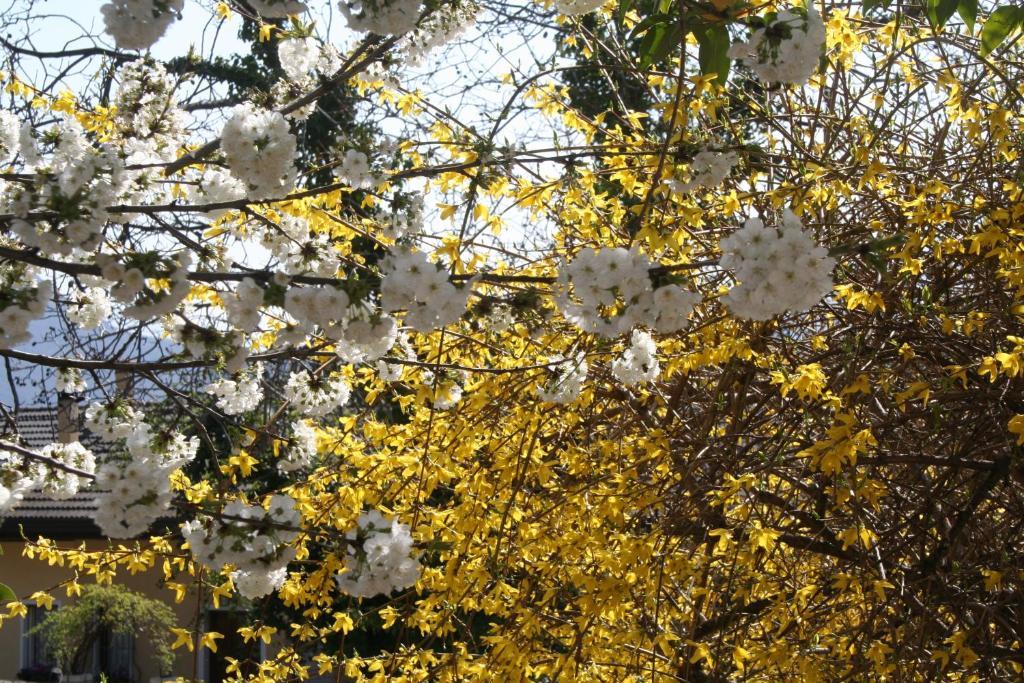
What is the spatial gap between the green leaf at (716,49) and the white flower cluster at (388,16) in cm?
56

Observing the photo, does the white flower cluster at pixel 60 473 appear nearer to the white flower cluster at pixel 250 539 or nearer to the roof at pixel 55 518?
the white flower cluster at pixel 250 539

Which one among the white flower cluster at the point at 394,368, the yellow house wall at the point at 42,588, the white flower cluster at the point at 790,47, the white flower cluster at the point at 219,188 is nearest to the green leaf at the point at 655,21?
the white flower cluster at the point at 790,47

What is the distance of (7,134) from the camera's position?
2838 mm

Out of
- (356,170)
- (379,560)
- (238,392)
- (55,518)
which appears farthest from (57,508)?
(379,560)

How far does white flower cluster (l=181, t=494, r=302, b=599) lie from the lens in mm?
2115

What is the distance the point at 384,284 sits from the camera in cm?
206

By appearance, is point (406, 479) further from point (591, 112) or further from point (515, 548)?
point (591, 112)

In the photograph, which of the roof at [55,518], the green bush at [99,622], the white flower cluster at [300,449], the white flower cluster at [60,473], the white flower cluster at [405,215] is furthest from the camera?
the roof at [55,518]

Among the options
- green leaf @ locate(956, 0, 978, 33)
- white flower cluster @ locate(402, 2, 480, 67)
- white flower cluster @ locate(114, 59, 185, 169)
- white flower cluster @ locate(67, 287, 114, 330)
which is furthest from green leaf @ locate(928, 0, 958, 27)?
white flower cluster @ locate(67, 287, 114, 330)

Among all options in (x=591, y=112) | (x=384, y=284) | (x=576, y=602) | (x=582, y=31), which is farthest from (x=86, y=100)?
(x=591, y=112)

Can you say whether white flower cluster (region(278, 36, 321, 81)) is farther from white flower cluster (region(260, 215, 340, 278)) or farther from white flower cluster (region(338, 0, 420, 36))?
white flower cluster (region(338, 0, 420, 36))

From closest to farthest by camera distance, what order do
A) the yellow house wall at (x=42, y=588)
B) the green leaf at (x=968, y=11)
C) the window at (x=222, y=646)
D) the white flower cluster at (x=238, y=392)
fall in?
1. the green leaf at (x=968, y=11)
2. the white flower cluster at (x=238, y=392)
3. the window at (x=222, y=646)
4. the yellow house wall at (x=42, y=588)

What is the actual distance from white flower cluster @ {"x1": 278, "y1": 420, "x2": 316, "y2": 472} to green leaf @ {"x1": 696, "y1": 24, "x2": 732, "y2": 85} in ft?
6.65

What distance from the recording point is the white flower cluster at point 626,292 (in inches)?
82.2
